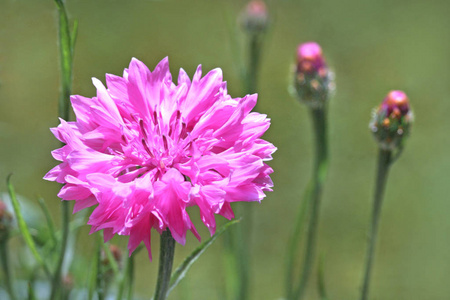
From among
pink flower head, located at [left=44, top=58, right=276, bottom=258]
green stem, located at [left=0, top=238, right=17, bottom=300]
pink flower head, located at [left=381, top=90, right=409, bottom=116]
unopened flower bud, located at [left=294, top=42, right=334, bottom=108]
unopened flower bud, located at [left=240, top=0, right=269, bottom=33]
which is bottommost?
green stem, located at [left=0, top=238, right=17, bottom=300]

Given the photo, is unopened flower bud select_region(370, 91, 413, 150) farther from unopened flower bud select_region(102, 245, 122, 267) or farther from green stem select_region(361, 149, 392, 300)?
unopened flower bud select_region(102, 245, 122, 267)

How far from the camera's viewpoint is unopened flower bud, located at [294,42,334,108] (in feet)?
2.62

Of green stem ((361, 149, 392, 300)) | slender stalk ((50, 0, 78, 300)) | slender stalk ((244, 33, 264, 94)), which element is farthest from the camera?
slender stalk ((244, 33, 264, 94))

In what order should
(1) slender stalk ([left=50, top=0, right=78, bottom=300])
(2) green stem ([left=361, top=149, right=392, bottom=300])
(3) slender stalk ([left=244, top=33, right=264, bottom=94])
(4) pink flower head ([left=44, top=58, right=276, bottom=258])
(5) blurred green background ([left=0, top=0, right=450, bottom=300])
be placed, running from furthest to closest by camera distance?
1. (5) blurred green background ([left=0, top=0, right=450, bottom=300])
2. (3) slender stalk ([left=244, top=33, right=264, bottom=94])
3. (2) green stem ([left=361, top=149, right=392, bottom=300])
4. (1) slender stalk ([left=50, top=0, right=78, bottom=300])
5. (4) pink flower head ([left=44, top=58, right=276, bottom=258])

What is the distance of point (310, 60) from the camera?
815 millimetres

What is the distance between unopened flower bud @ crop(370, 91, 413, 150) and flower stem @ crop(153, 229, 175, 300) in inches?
11.8

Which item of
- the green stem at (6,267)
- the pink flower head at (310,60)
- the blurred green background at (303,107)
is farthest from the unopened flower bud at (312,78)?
the blurred green background at (303,107)

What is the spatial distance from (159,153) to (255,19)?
0.63m

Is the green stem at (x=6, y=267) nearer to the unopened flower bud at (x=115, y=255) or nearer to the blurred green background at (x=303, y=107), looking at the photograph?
the unopened flower bud at (x=115, y=255)

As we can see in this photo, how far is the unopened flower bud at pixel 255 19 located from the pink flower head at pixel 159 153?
0.58 metres

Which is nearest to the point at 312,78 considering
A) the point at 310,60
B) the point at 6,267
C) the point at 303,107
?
the point at 310,60

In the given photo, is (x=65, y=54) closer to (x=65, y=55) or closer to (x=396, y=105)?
(x=65, y=55)

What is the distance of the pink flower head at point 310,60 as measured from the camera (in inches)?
32.1

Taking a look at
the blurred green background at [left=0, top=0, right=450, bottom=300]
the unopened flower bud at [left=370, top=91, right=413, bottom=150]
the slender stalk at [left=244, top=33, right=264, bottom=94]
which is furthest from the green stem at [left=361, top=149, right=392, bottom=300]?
the blurred green background at [left=0, top=0, right=450, bottom=300]
